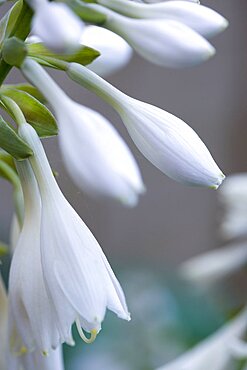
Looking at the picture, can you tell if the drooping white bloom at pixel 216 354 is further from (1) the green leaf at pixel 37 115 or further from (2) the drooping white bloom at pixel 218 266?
(1) the green leaf at pixel 37 115

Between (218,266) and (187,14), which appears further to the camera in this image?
(218,266)

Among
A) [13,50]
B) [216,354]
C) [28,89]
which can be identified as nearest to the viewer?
[13,50]

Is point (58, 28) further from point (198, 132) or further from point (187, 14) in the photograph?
point (198, 132)

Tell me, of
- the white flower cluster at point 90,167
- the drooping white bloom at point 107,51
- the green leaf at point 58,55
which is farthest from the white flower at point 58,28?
the drooping white bloom at point 107,51

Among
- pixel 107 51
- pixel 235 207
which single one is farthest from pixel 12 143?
pixel 235 207

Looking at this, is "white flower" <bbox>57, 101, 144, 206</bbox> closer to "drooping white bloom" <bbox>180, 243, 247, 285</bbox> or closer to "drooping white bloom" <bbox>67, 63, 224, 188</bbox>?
"drooping white bloom" <bbox>67, 63, 224, 188</bbox>

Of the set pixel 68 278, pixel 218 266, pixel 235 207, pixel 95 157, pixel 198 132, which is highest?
pixel 95 157

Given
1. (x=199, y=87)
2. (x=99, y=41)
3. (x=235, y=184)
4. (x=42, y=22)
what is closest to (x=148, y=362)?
(x=235, y=184)
